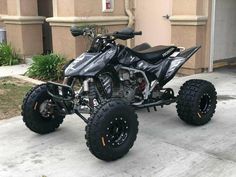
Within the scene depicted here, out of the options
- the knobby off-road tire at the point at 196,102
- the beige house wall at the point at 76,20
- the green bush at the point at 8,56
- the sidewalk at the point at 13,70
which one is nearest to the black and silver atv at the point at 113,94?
the knobby off-road tire at the point at 196,102

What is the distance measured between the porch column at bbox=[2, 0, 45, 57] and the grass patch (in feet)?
7.45

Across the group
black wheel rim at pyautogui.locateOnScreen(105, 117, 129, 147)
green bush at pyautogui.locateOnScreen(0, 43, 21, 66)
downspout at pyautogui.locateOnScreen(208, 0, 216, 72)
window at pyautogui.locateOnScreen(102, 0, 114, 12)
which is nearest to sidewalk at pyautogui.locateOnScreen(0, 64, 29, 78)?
green bush at pyautogui.locateOnScreen(0, 43, 21, 66)

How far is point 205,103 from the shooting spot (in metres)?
5.27

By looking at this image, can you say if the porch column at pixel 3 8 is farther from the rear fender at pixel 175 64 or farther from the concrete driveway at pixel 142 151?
the rear fender at pixel 175 64

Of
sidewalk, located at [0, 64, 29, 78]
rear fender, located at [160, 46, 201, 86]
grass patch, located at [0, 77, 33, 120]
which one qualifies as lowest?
grass patch, located at [0, 77, 33, 120]

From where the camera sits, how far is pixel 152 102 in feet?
16.9

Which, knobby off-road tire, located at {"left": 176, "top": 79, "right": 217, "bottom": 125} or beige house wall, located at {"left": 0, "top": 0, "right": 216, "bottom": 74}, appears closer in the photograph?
knobby off-road tire, located at {"left": 176, "top": 79, "right": 217, "bottom": 125}

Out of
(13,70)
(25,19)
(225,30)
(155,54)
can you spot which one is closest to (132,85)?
(155,54)

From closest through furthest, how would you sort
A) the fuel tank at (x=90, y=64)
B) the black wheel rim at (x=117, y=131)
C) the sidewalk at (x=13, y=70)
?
the black wheel rim at (x=117, y=131), the fuel tank at (x=90, y=64), the sidewalk at (x=13, y=70)

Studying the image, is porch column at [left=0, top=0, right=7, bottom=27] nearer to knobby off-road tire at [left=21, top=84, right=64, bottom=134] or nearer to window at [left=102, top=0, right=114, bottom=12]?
window at [left=102, top=0, right=114, bottom=12]

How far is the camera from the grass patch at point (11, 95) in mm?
6200

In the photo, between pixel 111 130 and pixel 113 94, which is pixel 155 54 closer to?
pixel 113 94

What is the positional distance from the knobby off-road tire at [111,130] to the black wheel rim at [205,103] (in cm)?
128

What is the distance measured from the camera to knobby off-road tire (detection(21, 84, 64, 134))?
485 centimetres
